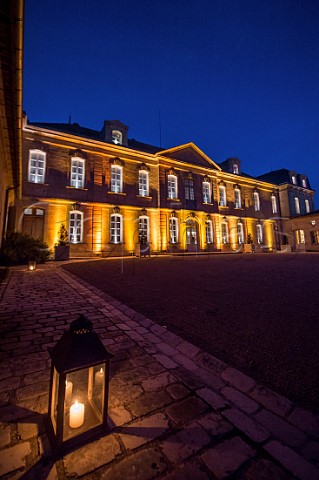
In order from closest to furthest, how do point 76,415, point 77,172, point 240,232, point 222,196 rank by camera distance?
point 76,415
point 77,172
point 222,196
point 240,232

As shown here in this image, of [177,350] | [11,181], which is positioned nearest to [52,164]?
[11,181]

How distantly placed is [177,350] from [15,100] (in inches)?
233

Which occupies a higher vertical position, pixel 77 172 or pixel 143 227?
pixel 77 172

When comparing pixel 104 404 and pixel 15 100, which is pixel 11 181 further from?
pixel 104 404

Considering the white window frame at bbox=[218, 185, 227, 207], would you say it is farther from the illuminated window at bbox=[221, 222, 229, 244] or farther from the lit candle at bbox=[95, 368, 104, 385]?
the lit candle at bbox=[95, 368, 104, 385]

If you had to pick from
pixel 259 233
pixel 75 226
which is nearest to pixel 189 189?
pixel 75 226

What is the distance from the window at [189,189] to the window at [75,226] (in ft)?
33.4

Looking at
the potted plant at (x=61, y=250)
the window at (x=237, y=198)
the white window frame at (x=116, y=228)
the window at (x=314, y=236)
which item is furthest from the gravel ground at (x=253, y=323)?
the window at (x=314, y=236)

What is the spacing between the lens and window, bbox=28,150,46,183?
46.8ft

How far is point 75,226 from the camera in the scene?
15383 mm

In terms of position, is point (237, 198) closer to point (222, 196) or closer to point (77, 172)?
point (222, 196)

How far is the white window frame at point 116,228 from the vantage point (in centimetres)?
1670

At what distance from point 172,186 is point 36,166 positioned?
36.5 feet

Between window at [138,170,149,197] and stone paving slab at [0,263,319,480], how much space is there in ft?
55.7
